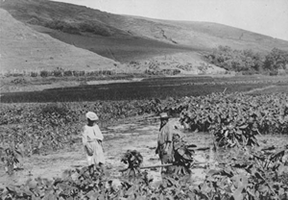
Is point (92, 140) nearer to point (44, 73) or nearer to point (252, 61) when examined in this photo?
point (44, 73)

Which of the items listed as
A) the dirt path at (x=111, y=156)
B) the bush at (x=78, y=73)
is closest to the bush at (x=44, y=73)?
the bush at (x=78, y=73)

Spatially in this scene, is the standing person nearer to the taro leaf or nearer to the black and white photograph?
the black and white photograph

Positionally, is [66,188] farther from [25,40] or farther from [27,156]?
[25,40]

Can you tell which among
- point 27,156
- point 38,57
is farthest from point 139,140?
point 38,57

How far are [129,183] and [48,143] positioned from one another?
9.48 metres

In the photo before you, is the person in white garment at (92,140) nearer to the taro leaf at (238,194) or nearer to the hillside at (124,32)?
the taro leaf at (238,194)

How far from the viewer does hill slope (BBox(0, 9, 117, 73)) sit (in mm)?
52306

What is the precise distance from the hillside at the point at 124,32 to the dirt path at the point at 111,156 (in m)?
60.4

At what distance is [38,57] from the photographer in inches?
2192

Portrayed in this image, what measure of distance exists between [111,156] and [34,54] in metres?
45.5

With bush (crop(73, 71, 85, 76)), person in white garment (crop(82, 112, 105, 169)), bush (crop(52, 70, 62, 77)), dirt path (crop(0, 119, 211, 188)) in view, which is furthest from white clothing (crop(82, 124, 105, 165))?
bush (crop(73, 71, 85, 76))

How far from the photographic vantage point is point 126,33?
110625mm

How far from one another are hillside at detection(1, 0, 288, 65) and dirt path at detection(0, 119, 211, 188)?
198 feet

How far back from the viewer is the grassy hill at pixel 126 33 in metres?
85.6
